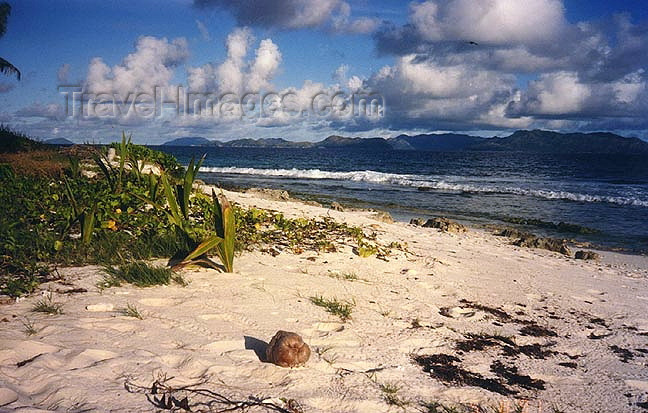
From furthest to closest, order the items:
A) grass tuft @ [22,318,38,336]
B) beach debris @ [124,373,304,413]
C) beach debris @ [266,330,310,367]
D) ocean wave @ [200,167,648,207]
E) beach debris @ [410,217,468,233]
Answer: ocean wave @ [200,167,648,207], beach debris @ [410,217,468,233], grass tuft @ [22,318,38,336], beach debris @ [266,330,310,367], beach debris @ [124,373,304,413]

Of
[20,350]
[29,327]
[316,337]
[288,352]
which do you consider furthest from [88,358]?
[316,337]

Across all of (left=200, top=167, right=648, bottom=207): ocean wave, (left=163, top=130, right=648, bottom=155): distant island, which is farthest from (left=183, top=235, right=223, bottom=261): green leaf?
(left=163, top=130, right=648, bottom=155): distant island

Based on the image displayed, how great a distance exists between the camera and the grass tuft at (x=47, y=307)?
3.25 m

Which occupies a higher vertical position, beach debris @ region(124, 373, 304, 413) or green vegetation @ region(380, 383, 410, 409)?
beach debris @ region(124, 373, 304, 413)

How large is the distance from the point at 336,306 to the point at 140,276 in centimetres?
186

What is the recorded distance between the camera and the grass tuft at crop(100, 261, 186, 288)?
3.92 metres

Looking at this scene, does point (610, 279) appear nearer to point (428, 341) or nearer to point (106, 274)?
point (428, 341)

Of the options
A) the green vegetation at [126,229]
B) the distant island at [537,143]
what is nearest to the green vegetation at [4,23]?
the green vegetation at [126,229]

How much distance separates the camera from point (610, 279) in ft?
21.6

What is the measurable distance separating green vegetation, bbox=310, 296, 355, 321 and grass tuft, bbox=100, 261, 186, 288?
51.3 inches

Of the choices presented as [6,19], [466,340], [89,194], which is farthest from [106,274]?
[6,19]

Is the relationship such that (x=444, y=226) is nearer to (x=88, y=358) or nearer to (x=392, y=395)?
(x=392, y=395)

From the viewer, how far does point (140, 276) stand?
157 inches

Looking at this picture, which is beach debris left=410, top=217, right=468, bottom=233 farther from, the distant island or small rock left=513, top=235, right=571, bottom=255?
the distant island
